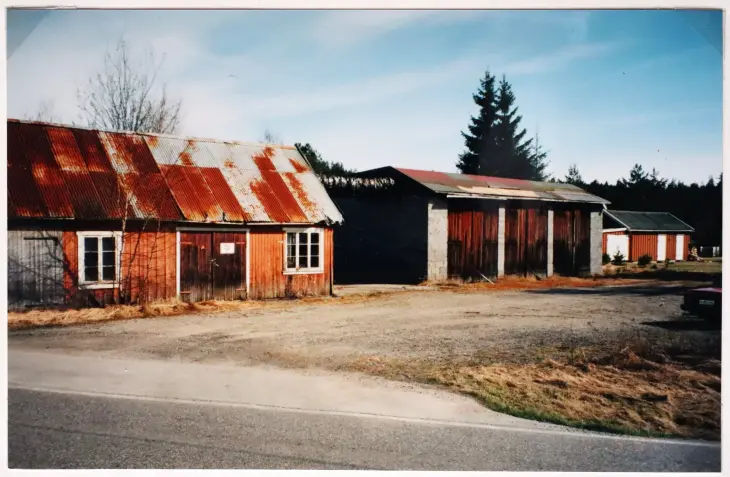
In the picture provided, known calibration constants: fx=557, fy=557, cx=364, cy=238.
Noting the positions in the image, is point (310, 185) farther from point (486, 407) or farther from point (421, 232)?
point (486, 407)

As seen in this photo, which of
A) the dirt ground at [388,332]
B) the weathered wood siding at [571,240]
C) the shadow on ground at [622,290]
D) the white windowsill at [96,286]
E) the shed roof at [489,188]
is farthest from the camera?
the weathered wood siding at [571,240]

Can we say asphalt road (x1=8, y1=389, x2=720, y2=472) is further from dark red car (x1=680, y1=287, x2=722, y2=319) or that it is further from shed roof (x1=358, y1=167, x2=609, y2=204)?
shed roof (x1=358, y1=167, x2=609, y2=204)

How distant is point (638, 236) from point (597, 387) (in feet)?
99.1

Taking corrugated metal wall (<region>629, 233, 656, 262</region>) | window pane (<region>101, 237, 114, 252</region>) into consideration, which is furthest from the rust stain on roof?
corrugated metal wall (<region>629, 233, 656, 262</region>)

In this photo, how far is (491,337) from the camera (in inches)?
401

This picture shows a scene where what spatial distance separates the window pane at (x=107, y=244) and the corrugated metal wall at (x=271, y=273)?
11.5 feet

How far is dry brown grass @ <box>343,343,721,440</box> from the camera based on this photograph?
20.6 feet

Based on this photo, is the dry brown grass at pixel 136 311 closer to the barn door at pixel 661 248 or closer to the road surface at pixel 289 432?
the road surface at pixel 289 432

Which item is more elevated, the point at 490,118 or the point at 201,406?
the point at 490,118

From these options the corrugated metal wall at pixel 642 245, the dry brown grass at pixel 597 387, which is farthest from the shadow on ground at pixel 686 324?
the corrugated metal wall at pixel 642 245

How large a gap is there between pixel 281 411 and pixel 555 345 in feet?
16.9

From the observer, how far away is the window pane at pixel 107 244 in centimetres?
1305

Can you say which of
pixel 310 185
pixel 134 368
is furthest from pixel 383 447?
pixel 310 185

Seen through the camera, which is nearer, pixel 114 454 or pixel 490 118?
pixel 114 454
